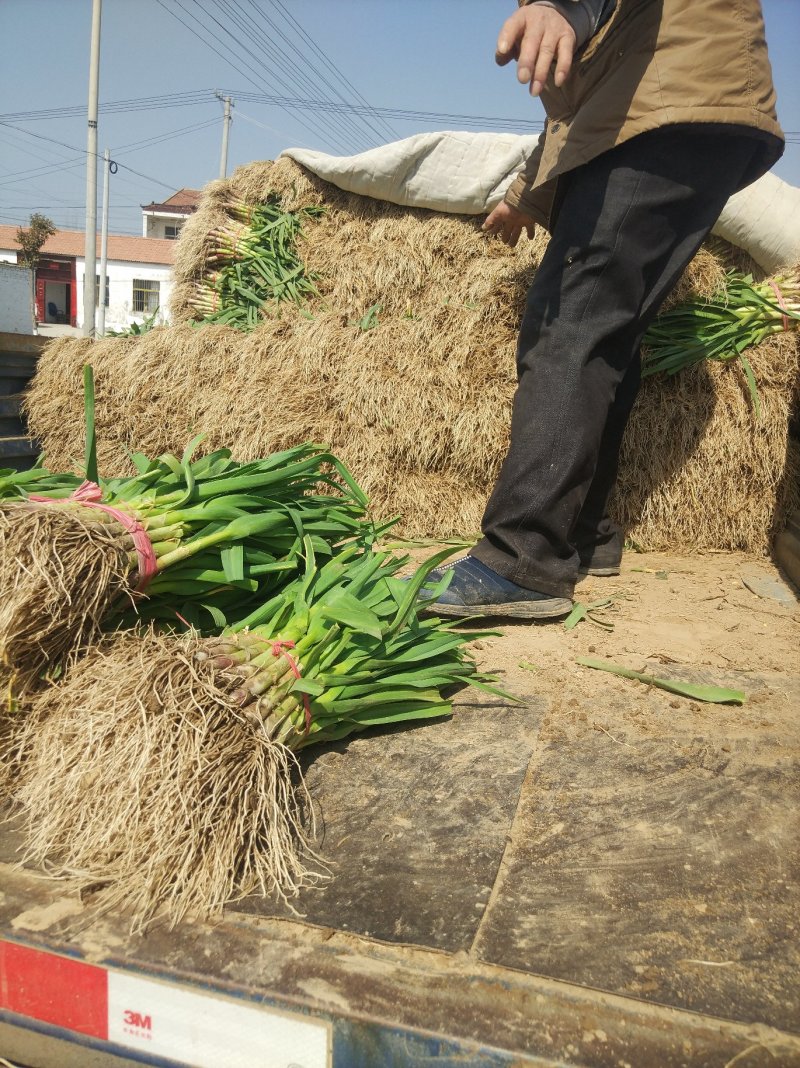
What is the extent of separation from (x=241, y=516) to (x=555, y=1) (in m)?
1.30

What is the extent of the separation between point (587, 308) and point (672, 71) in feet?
1.90

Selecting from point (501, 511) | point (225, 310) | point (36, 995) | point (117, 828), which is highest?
→ point (225, 310)

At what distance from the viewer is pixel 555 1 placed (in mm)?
1682

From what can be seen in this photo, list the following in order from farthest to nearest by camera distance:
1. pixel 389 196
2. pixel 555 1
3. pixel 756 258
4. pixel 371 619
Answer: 1. pixel 389 196
2. pixel 756 258
3. pixel 555 1
4. pixel 371 619

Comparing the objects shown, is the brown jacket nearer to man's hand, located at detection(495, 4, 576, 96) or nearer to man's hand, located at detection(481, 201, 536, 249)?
man's hand, located at detection(495, 4, 576, 96)

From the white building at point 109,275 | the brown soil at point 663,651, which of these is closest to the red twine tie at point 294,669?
the brown soil at point 663,651

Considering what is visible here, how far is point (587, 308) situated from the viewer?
201 cm

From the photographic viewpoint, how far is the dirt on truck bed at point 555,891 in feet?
2.51

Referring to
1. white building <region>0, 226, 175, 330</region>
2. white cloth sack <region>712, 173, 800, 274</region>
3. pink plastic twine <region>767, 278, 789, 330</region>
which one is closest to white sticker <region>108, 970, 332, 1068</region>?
pink plastic twine <region>767, 278, 789, 330</region>

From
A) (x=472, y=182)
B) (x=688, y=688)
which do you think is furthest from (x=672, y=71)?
(x=688, y=688)

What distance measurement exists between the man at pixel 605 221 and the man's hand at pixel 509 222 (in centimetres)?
33

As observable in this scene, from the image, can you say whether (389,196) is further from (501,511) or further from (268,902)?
(268,902)

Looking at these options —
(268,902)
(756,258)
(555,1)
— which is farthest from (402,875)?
(756,258)

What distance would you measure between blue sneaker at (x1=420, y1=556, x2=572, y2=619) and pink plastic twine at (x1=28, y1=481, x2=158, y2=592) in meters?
0.77
